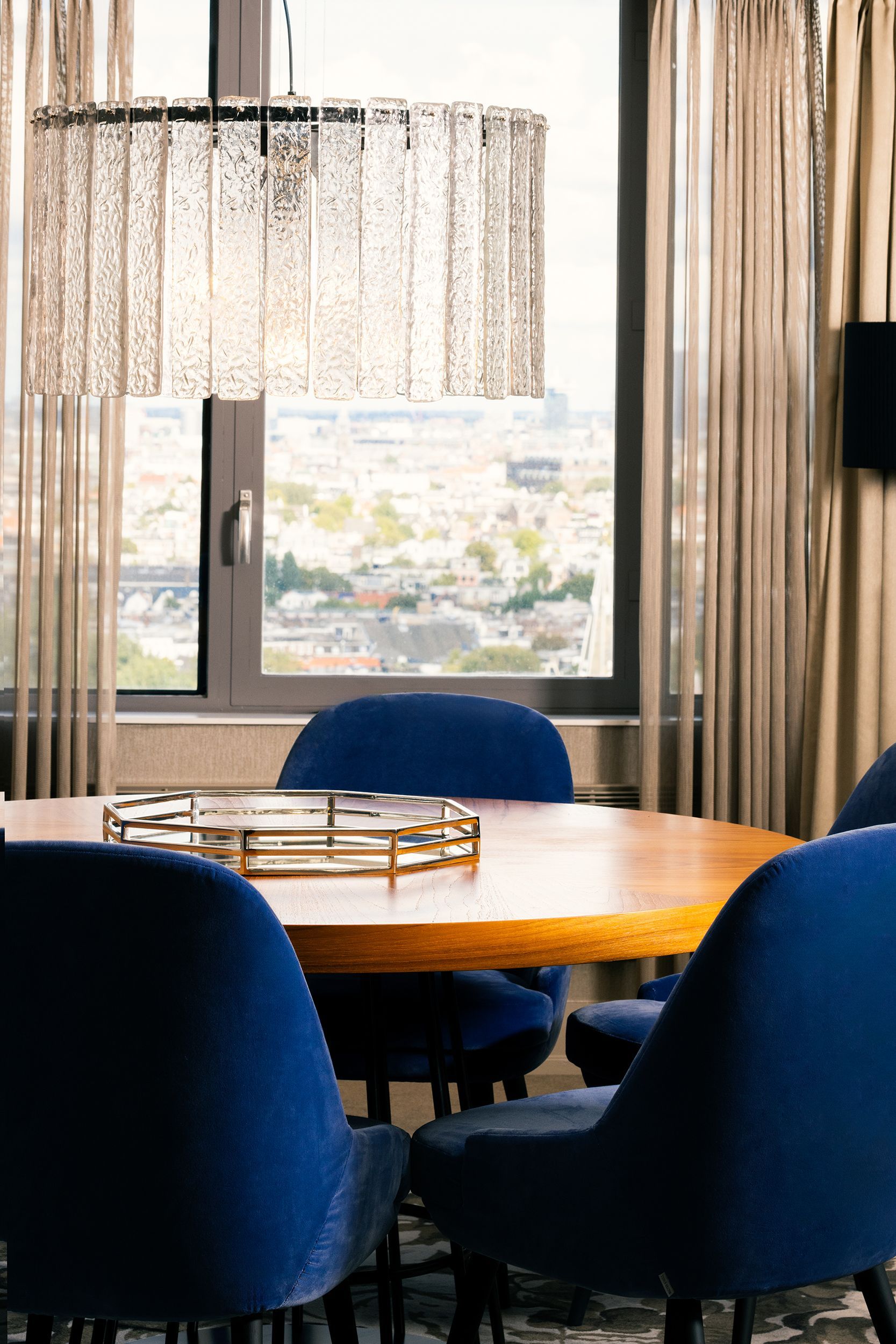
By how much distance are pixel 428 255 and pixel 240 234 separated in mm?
244

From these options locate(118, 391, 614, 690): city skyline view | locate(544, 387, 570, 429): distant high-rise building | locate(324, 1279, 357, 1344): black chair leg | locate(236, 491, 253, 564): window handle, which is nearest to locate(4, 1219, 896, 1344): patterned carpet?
locate(324, 1279, 357, 1344): black chair leg

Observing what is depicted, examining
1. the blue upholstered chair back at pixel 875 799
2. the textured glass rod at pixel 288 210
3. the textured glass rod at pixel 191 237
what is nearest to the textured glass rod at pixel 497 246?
the textured glass rod at pixel 288 210

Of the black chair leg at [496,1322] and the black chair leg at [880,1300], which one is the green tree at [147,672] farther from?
the black chair leg at [880,1300]

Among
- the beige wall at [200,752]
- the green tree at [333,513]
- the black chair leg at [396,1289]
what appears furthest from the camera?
the green tree at [333,513]

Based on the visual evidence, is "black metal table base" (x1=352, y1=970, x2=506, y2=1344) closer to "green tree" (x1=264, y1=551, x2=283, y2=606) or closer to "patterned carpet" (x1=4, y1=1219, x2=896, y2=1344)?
"patterned carpet" (x1=4, y1=1219, x2=896, y2=1344)

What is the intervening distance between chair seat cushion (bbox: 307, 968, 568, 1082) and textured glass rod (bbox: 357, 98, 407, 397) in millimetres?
978

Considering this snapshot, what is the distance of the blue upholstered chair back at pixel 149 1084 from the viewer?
1086mm

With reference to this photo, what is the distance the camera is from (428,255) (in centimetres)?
176

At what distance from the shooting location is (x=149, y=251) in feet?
5.74

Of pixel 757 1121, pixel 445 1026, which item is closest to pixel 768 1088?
pixel 757 1121

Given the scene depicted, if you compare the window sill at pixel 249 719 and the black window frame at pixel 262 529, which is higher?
the black window frame at pixel 262 529

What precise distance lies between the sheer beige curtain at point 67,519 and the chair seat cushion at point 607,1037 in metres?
1.60

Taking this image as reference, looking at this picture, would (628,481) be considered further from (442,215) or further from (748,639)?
Result: (442,215)

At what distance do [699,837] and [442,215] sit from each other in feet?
3.29
